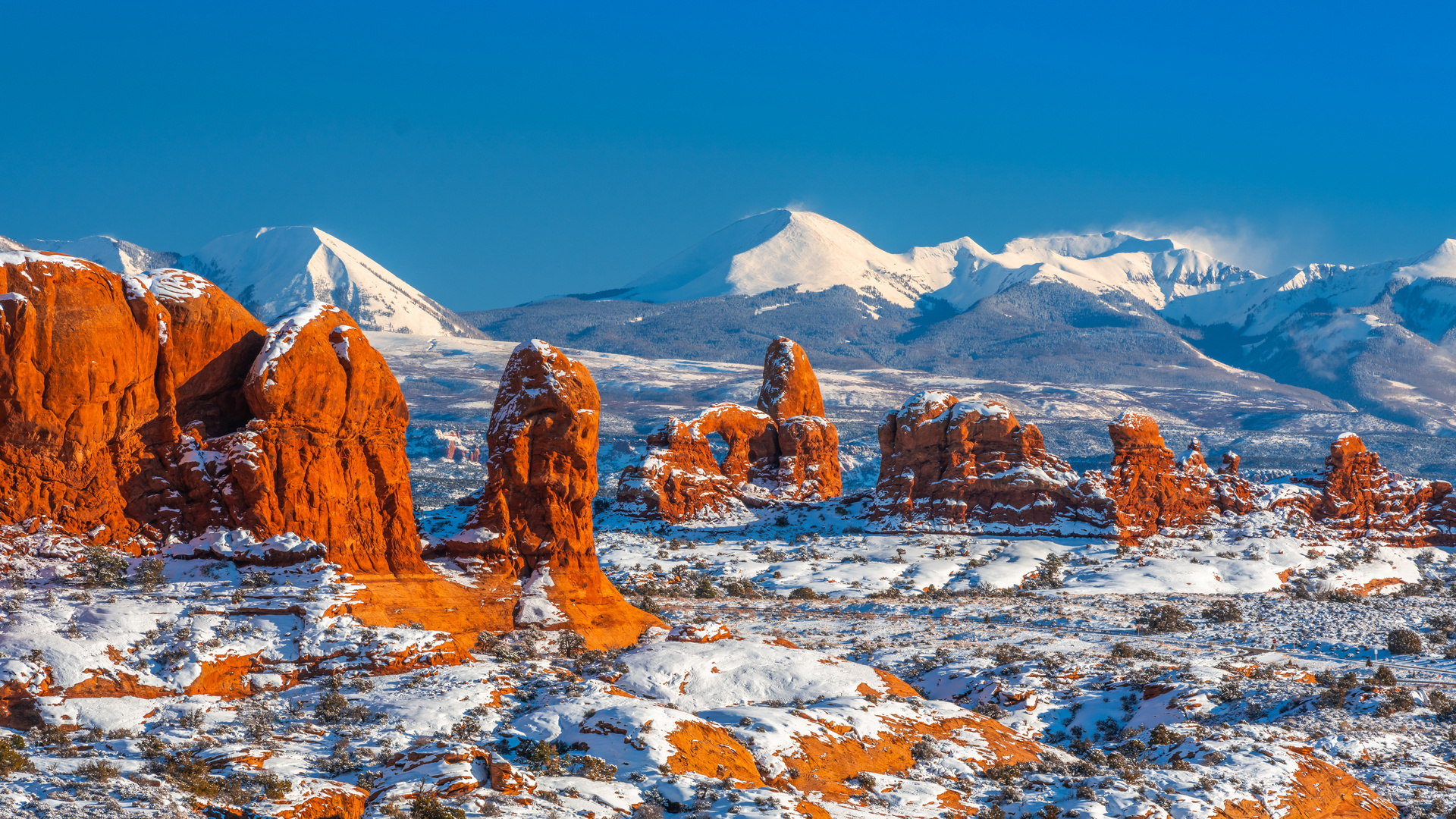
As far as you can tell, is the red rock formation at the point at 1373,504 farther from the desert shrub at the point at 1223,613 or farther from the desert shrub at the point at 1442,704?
the desert shrub at the point at 1442,704

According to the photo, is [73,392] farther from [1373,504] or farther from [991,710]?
[1373,504]

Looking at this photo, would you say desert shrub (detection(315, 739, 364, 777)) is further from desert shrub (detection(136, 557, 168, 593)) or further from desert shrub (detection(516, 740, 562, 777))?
desert shrub (detection(136, 557, 168, 593))

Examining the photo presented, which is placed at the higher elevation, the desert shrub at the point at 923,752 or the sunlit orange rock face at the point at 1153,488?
the sunlit orange rock face at the point at 1153,488

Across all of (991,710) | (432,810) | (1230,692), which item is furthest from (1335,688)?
(432,810)

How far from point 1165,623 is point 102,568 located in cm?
2907

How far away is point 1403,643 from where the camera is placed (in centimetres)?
3309

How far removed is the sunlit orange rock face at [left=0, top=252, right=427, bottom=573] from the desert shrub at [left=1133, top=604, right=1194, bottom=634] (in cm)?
2230

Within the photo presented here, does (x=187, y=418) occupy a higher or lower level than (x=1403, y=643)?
higher

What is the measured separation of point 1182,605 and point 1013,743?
2365 cm

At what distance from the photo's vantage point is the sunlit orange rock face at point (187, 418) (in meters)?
22.3

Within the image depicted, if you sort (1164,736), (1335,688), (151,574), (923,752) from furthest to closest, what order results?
(1335,688) → (1164,736) → (151,574) → (923,752)

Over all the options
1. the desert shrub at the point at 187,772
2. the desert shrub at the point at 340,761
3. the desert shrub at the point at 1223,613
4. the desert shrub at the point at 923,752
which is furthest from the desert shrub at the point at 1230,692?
the desert shrub at the point at 187,772

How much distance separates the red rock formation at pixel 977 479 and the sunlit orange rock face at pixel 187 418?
36.8 meters

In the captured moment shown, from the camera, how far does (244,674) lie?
20531 mm
